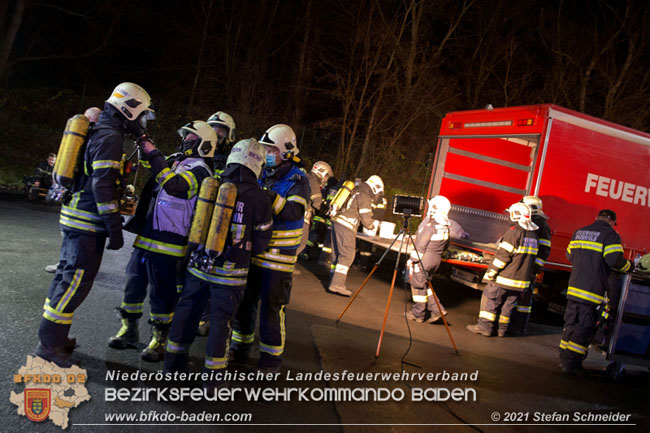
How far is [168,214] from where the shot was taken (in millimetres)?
3791

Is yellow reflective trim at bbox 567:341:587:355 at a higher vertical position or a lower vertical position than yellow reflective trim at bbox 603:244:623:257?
lower

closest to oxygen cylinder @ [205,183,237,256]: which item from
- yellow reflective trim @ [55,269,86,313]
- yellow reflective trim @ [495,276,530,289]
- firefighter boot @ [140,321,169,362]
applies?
yellow reflective trim @ [55,269,86,313]

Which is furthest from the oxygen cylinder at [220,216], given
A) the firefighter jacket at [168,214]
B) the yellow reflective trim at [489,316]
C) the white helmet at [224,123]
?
the yellow reflective trim at [489,316]

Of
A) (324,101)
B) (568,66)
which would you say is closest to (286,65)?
(324,101)

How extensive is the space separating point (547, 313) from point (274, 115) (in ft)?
42.5

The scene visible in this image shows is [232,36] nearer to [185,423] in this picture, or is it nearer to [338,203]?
[338,203]

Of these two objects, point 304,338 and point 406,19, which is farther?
point 406,19

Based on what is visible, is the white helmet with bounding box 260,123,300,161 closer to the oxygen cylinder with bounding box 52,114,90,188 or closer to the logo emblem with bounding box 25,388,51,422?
the oxygen cylinder with bounding box 52,114,90,188

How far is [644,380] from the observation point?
612cm

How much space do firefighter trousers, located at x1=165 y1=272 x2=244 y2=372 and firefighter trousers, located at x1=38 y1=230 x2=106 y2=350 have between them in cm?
74

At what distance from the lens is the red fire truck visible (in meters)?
7.46

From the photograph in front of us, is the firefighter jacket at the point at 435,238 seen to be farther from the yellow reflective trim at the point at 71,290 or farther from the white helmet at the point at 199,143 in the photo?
the yellow reflective trim at the point at 71,290

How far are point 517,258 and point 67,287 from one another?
5683 millimetres

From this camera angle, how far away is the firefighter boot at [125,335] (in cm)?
407
